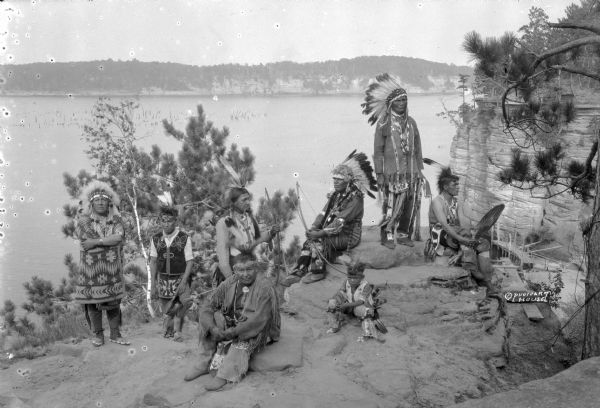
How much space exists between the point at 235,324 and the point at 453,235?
3569 mm

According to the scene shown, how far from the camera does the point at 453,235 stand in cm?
764

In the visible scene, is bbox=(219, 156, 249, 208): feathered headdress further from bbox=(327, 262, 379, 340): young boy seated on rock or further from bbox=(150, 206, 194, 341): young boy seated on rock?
bbox=(327, 262, 379, 340): young boy seated on rock

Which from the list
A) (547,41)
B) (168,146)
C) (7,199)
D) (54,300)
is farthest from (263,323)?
(168,146)

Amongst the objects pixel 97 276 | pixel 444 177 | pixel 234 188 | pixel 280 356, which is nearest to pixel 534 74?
pixel 444 177

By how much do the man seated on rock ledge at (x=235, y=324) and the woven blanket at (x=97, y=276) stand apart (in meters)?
1.49

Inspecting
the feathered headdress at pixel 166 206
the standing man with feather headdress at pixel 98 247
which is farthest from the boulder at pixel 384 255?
the standing man with feather headdress at pixel 98 247

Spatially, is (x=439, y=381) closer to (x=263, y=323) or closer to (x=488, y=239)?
(x=263, y=323)

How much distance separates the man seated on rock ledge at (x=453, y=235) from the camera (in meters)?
7.45

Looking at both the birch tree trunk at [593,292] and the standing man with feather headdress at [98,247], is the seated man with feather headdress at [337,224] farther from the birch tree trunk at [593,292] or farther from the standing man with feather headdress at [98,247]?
the birch tree trunk at [593,292]

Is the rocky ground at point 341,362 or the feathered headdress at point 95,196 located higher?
the feathered headdress at point 95,196

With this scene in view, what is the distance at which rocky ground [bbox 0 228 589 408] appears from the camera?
5.05 meters

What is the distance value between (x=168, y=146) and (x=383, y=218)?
32030 mm

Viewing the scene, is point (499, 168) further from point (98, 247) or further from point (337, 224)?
point (98, 247)

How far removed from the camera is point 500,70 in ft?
21.3
